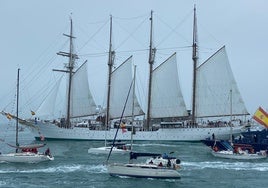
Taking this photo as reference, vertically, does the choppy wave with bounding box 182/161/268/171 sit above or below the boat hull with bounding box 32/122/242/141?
below

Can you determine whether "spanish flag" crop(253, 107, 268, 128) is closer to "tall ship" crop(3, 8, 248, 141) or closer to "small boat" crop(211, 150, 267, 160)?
"tall ship" crop(3, 8, 248, 141)

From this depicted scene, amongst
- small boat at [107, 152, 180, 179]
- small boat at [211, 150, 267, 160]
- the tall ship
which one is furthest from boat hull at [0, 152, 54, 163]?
the tall ship

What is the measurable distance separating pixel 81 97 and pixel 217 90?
90.1 feet

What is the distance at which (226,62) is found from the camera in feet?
289

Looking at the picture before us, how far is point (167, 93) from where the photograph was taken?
8994cm

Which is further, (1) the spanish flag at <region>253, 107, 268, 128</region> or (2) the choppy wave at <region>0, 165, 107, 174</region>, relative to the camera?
(1) the spanish flag at <region>253, 107, 268, 128</region>

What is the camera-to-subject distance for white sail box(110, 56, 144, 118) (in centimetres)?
9238

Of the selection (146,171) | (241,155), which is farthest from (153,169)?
(241,155)

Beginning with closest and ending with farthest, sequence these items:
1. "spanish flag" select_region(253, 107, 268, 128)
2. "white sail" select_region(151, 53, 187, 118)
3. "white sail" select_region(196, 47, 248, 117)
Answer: "spanish flag" select_region(253, 107, 268, 128) → "white sail" select_region(196, 47, 248, 117) → "white sail" select_region(151, 53, 187, 118)

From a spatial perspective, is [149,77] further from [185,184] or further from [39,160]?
[185,184]

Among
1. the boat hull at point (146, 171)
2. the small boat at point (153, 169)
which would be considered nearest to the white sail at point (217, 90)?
the small boat at point (153, 169)

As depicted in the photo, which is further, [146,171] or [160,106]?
[160,106]

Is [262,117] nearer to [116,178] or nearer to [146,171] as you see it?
[146,171]

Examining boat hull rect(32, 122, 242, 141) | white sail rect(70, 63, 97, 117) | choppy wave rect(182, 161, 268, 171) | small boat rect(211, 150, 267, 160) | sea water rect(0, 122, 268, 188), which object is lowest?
sea water rect(0, 122, 268, 188)
